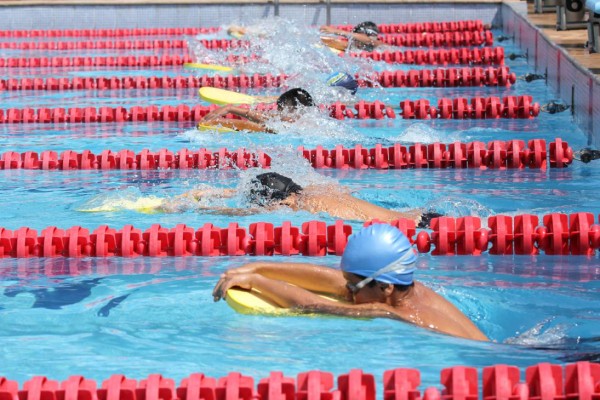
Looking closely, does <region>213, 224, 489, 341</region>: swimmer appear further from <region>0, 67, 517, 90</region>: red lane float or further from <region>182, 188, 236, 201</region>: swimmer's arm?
<region>0, 67, 517, 90</region>: red lane float

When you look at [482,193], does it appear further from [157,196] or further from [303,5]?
[303,5]

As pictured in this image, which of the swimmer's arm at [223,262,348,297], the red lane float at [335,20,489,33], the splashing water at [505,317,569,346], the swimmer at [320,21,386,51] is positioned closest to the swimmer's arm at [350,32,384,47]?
the swimmer at [320,21,386,51]

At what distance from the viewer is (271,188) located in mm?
6387

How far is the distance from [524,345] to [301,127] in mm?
5026

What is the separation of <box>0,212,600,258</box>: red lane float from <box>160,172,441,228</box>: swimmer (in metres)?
0.48

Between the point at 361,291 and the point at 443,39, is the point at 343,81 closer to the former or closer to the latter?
the point at 443,39

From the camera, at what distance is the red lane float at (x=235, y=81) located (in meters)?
11.7

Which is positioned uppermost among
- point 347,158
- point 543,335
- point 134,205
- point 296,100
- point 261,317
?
point 296,100

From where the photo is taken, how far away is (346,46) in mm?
13297

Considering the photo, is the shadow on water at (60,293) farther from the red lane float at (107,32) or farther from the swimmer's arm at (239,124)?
the red lane float at (107,32)

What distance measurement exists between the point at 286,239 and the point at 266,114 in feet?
11.4

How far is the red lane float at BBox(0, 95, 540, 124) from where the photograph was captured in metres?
9.76

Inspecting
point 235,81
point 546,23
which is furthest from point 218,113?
point 546,23

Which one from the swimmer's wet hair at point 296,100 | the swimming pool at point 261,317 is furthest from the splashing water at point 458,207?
the swimmer's wet hair at point 296,100
